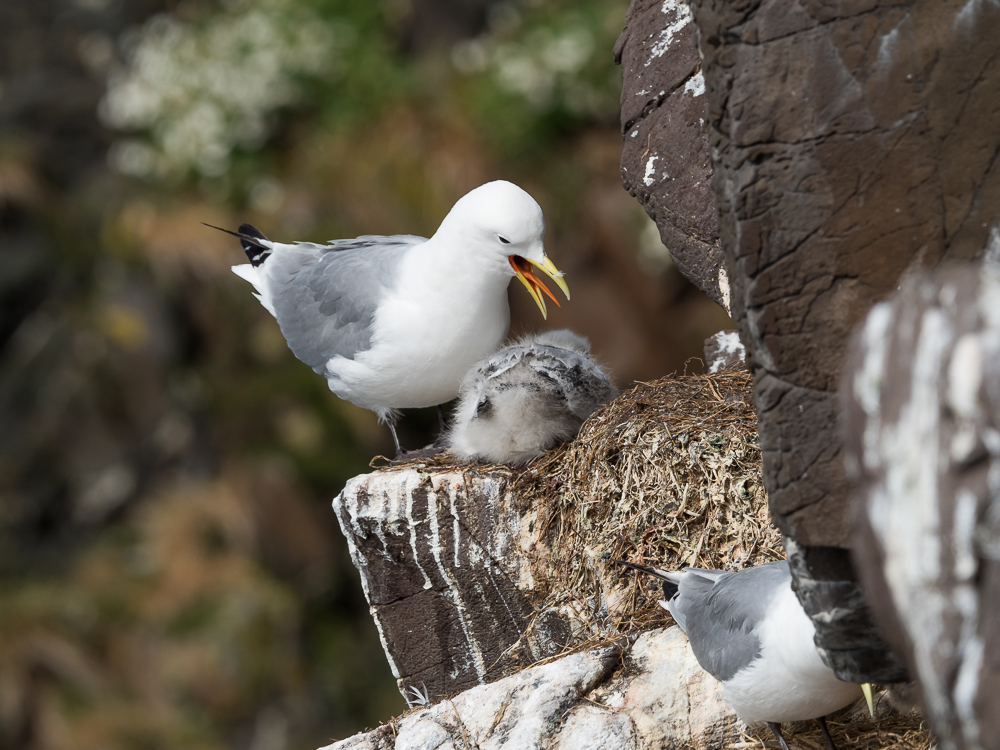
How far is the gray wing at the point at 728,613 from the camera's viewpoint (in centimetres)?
246

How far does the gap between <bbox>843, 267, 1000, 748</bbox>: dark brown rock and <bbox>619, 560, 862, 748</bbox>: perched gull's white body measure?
0.93 m

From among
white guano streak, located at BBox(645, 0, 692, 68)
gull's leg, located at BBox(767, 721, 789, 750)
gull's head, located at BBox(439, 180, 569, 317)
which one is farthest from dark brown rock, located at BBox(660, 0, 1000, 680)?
white guano streak, located at BBox(645, 0, 692, 68)

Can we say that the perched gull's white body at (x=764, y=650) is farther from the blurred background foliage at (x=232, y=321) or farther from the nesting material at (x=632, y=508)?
the blurred background foliage at (x=232, y=321)

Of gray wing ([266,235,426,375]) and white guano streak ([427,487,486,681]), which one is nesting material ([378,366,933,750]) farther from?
gray wing ([266,235,426,375])

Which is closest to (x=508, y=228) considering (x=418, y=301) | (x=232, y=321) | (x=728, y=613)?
(x=418, y=301)

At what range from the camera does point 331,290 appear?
387 cm

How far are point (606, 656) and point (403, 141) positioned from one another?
5495 millimetres

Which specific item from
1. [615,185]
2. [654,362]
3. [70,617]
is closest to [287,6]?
[615,185]

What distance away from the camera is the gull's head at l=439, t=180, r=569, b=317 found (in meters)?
3.38

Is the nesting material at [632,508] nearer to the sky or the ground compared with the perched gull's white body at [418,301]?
nearer to the ground

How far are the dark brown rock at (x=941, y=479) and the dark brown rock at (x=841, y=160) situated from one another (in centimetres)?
46

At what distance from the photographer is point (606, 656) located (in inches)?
120

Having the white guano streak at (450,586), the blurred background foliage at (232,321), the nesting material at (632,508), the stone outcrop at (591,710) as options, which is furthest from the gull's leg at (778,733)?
the blurred background foliage at (232,321)

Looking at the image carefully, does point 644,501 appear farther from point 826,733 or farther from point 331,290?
point 331,290
